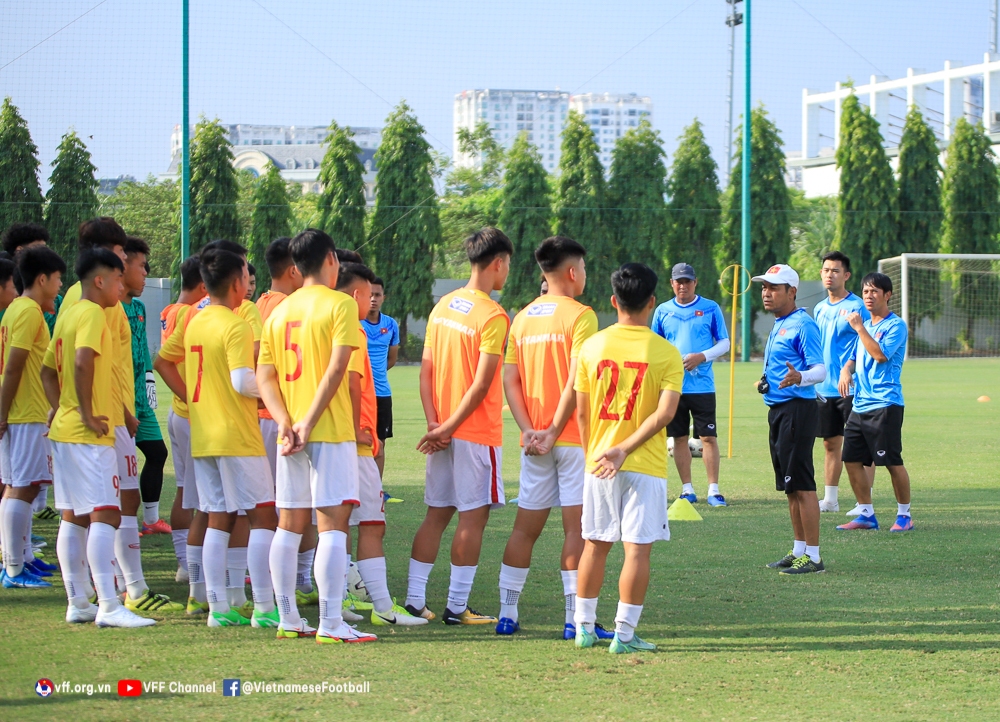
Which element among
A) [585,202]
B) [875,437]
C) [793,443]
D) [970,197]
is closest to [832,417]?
[875,437]

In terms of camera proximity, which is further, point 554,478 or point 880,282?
point 880,282

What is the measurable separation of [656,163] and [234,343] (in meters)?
31.3

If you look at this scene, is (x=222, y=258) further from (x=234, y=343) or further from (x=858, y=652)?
(x=858, y=652)

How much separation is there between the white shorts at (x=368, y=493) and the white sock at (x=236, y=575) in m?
0.72

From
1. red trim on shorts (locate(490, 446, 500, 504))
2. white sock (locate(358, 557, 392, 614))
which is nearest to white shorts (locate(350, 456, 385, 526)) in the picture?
white sock (locate(358, 557, 392, 614))

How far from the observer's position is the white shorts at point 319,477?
204 inches

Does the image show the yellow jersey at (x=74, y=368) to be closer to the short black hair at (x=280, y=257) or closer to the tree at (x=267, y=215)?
the short black hair at (x=280, y=257)

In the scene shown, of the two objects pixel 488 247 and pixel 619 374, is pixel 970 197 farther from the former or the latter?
pixel 619 374

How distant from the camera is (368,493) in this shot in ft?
18.6

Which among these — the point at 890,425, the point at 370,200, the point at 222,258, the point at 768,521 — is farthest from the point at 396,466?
the point at 370,200

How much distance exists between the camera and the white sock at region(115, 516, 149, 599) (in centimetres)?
596

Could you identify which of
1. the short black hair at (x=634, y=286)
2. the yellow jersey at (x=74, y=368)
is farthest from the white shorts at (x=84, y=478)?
A: the short black hair at (x=634, y=286)

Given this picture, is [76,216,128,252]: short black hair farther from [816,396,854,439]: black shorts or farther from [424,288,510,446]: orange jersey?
[816,396,854,439]: black shorts

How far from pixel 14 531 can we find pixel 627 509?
375 centimetres
